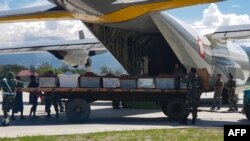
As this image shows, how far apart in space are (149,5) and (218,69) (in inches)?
292

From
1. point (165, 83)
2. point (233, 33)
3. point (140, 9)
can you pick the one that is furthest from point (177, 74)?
point (233, 33)

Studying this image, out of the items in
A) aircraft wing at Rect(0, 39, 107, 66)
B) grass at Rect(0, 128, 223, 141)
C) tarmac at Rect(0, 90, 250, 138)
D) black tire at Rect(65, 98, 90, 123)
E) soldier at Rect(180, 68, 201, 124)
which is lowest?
tarmac at Rect(0, 90, 250, 138)

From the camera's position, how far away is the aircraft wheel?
16.2 m

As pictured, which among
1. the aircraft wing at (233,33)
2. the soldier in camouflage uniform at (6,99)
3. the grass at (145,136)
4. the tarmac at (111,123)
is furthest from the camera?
the aircraft wing at (233,33)

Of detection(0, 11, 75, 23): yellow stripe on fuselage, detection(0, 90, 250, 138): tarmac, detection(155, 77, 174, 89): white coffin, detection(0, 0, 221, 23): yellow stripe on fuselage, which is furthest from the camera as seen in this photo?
detection(0, 11, 75, 23): yellow stripe on fuselage

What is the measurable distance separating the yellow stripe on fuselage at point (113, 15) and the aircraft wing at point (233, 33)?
706 cm

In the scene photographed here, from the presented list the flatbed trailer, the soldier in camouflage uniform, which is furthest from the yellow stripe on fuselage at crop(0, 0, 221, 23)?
the soldier in camouflage uniform

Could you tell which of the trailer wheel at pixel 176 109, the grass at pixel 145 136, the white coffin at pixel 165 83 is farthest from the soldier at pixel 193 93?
the grass at pixel 145 136

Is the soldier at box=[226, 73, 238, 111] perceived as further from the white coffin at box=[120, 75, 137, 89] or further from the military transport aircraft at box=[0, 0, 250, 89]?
the white coffin at box=[120, 75, 137, 89]

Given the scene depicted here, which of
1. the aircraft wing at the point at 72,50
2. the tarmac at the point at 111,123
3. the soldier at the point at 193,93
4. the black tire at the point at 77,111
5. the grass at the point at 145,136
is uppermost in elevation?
the aircraft wing at the point at 72,50

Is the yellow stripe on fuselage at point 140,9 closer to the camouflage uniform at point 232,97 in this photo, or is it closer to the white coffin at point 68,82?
the white coffin at point 68,82

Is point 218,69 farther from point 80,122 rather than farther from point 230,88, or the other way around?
point 80,122

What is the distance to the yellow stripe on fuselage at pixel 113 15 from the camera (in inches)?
585

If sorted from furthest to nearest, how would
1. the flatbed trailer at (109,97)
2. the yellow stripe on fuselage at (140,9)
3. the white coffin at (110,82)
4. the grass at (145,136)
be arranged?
the white coffin at (110,82), the flatbed trailer at (109,97), the yellow stripe on fuselage at (140,9), the grass at (145,136)
